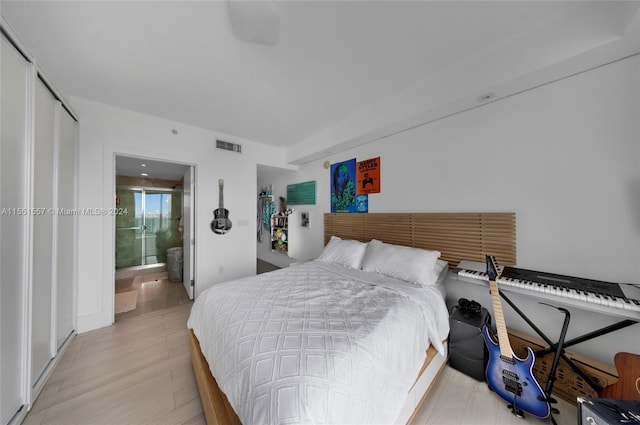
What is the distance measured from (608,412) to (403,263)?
135cm

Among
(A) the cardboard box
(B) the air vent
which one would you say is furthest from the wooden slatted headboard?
(B) the air vent

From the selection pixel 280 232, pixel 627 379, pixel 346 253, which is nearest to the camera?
pixel 627 379

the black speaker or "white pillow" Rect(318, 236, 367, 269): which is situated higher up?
"white pillow" Rect(318, 236, 367, 269)

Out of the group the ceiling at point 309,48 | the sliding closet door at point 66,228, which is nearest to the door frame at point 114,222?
the sliding closet door at point 66,228

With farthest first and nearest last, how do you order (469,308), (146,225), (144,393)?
(146,225) → (469,308) → (144,393)

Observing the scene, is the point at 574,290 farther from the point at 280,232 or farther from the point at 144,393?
the point at 280,232

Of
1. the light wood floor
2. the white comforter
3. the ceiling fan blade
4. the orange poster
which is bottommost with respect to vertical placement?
the light wood floor

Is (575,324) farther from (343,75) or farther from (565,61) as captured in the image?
(343,75)

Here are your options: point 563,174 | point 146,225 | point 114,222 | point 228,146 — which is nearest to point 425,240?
point 563,174

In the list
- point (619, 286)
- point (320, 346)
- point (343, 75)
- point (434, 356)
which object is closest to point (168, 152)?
point (343, 75)

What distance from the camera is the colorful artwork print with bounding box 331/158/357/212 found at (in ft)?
10.6

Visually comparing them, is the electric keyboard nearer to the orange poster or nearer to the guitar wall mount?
the guitar wall mount

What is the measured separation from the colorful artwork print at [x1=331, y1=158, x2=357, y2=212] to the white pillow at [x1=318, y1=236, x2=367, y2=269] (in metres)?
0.67

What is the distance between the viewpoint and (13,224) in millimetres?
1271
